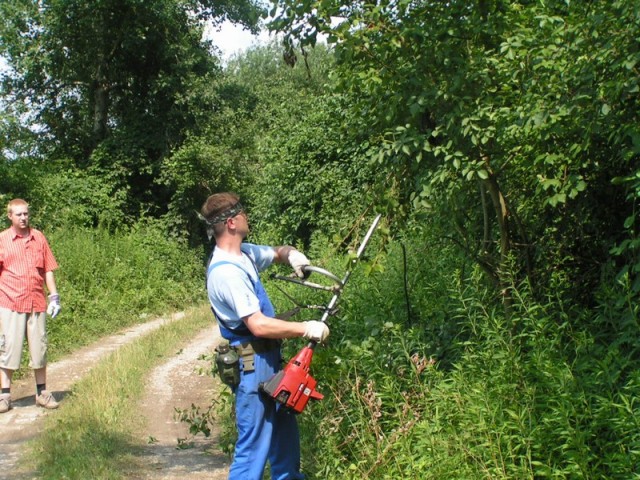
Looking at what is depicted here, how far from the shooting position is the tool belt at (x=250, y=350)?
4578 mm

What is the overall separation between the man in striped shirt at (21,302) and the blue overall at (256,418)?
4.26m

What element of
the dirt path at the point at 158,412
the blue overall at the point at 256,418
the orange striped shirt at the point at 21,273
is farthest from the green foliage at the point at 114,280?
the blue overall at the point at 256,418

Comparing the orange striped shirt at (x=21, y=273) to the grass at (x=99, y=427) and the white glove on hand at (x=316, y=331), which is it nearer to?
the grass at (x=99, y=427)

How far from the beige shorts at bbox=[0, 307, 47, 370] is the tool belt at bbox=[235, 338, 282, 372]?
14.7 feet

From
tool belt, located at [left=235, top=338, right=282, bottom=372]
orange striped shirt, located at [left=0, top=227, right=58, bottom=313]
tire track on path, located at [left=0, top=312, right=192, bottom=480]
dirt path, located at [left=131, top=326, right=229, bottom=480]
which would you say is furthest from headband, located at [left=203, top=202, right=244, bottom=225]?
orange striped shirt, located at [left=0, top=227, right=58, bottom=313]

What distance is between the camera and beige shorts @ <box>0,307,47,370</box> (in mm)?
8172

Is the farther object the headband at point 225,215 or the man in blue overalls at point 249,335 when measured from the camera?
the headband at point 225,215

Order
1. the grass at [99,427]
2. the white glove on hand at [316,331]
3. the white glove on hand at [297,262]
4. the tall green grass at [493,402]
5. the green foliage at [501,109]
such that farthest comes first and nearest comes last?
→ the grass at [99,427], the white glove on hand at [297,262], the white glove on hand at [316,331], the green foliage at [501,109], the tall green grass at [493,402]

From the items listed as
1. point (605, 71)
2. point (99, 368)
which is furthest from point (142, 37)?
point (605, 71)

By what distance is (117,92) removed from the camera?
77.1 feet

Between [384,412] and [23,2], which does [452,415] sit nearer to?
[384,412]

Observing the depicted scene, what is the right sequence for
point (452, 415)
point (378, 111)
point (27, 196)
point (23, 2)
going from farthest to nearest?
1. point (23, 2)
2. point (27, 196)
3. point (378, 111)
4. point (452, 415)

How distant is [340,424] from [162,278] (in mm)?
14248

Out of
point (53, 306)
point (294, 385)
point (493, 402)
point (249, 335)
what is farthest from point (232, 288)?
point (53, 306)
